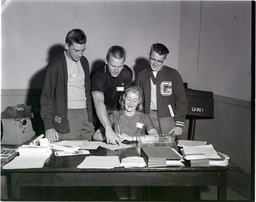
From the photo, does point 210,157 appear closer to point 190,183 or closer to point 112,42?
point 190,183

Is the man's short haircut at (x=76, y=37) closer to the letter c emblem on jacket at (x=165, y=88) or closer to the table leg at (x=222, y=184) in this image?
the letter c emblem on jacket at (x=165, y=88)

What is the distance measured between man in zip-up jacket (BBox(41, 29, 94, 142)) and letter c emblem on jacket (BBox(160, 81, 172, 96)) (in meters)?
0.65

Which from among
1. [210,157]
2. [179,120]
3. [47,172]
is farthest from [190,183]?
[179,120]

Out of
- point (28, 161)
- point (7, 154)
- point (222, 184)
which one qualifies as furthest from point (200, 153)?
Answer: point (7, 154)

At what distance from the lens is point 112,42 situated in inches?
175

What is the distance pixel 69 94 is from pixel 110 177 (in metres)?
1.16

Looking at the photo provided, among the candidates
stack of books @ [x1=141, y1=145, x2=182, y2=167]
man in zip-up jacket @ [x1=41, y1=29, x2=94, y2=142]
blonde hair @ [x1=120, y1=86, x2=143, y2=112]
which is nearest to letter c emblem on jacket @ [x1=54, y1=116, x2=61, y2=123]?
man in zip-up jacket @ [x1=41, y1=29, x2=94, y2=142]

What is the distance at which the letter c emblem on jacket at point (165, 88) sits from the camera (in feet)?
8.28

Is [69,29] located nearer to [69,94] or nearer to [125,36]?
[125,36]

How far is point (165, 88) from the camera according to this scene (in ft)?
8.32

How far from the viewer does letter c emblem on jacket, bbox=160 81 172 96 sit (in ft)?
8.28

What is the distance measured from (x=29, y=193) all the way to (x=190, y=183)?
52.3 inches

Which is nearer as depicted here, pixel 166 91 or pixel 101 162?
pixel 101 162

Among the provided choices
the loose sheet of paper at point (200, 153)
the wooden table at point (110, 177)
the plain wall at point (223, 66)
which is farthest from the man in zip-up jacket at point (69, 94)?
the plain wall at point (223, 66)
